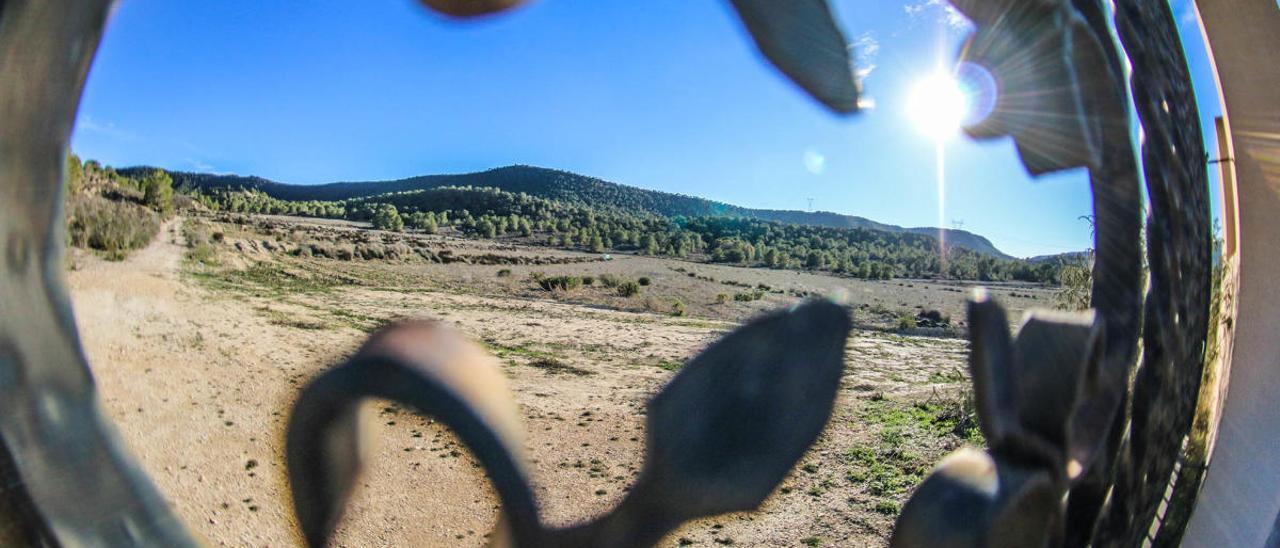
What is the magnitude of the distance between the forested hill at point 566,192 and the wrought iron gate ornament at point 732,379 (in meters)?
0.11

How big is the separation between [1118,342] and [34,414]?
757 millimetres

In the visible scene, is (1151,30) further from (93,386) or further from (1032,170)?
(93,386)

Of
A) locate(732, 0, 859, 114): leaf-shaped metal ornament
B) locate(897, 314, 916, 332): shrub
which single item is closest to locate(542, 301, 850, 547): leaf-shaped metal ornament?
locate(732, 0, 859, 114): leaf-shaped metal ornament

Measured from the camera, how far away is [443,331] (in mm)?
353

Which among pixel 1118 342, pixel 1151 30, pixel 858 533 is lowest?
pixel 858 533

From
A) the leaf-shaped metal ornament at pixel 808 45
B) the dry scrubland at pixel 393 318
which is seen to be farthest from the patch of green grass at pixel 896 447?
the leaf-shaped metal ornament at pixel 808 45

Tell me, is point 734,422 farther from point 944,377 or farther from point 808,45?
point 944,377

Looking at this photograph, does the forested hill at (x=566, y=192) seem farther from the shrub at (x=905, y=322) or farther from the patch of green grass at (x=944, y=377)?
the patch of green grass at (x=944, y=377)

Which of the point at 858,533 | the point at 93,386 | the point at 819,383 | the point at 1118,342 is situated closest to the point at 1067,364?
the point at 1118,342

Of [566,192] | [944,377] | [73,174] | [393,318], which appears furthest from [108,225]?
[944,377]

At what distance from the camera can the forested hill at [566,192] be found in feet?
1.49

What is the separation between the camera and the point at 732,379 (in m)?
0.35

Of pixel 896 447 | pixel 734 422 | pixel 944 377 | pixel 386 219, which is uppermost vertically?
pixel 386 219

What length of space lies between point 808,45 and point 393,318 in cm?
30
